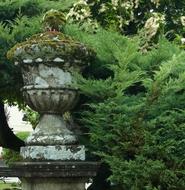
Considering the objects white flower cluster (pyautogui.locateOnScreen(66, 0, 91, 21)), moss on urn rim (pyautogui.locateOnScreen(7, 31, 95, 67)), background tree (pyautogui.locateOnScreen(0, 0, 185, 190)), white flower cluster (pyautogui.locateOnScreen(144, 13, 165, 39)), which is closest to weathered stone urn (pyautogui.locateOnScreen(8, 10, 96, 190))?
moss on urn rim (pyautogui.locateOnScreen(7, 31, 95, 67))

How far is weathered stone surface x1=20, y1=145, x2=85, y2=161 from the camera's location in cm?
559

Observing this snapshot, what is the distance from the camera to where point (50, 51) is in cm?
564

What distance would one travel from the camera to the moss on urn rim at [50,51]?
5.63 m

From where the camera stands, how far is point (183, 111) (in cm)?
528

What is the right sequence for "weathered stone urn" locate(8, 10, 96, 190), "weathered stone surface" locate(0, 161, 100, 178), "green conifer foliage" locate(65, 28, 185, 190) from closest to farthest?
"green conifer foliage" locate(65, 28, 185, 190) → "weathered stone surface" locate(0, 161, 100, 178) → "weathered stone urn" locate(8, 10, 96, 190)

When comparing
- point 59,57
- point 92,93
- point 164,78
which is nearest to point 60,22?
point 59,57

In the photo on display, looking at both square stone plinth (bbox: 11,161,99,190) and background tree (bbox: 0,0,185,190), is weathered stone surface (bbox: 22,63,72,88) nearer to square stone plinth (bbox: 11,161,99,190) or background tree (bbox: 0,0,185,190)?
background tree (bbox: 0,0,185,190)

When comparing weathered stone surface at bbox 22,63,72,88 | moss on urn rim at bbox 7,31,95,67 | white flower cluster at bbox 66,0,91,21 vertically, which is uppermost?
white flower cluster at bbox 66,0,91,21

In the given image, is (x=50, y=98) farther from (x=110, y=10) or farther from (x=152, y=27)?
(x=110, y=10)

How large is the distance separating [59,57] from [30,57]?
292 mm

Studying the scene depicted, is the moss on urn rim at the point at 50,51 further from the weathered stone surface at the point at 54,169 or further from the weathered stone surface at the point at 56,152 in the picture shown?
the weathered stone surface at the point at 54,169

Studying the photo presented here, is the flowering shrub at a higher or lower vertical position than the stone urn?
higher

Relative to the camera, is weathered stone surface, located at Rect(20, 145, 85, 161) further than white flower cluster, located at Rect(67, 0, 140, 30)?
No

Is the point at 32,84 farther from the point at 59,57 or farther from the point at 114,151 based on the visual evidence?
the point at 114,151
